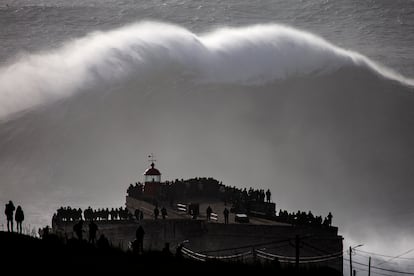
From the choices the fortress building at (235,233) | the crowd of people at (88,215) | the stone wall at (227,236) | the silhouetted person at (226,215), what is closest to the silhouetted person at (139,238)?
the fortress building at (235,233)

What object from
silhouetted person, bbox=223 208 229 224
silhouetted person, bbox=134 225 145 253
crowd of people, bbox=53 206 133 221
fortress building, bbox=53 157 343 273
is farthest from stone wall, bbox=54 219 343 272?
silhouetted person, bbox=134 225 145 253

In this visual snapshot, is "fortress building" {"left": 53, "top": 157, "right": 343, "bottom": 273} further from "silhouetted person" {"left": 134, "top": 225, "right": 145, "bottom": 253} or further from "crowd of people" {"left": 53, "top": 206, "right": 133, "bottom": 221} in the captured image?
"silhouetted person" {"left": 134, "top": 225, "right": 145, "bottom": 253}

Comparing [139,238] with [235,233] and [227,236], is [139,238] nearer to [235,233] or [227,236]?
[235,233]

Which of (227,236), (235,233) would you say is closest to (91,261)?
(235,233)

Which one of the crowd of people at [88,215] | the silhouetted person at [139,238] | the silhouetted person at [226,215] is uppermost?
the crowd of people at [88,215]

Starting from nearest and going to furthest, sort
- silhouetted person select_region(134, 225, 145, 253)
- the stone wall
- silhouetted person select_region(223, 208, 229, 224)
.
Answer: silhouetted person select_region(134, 225, 145, 253) < the stone wall < silhouetted person select_region(223, 208, 229, 224)

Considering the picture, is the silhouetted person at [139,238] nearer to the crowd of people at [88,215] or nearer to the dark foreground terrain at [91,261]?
the dark foreground terrain at [91,261]

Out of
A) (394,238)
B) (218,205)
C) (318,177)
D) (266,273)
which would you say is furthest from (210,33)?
(266,273)

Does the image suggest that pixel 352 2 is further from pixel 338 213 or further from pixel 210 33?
pixel 338 213
